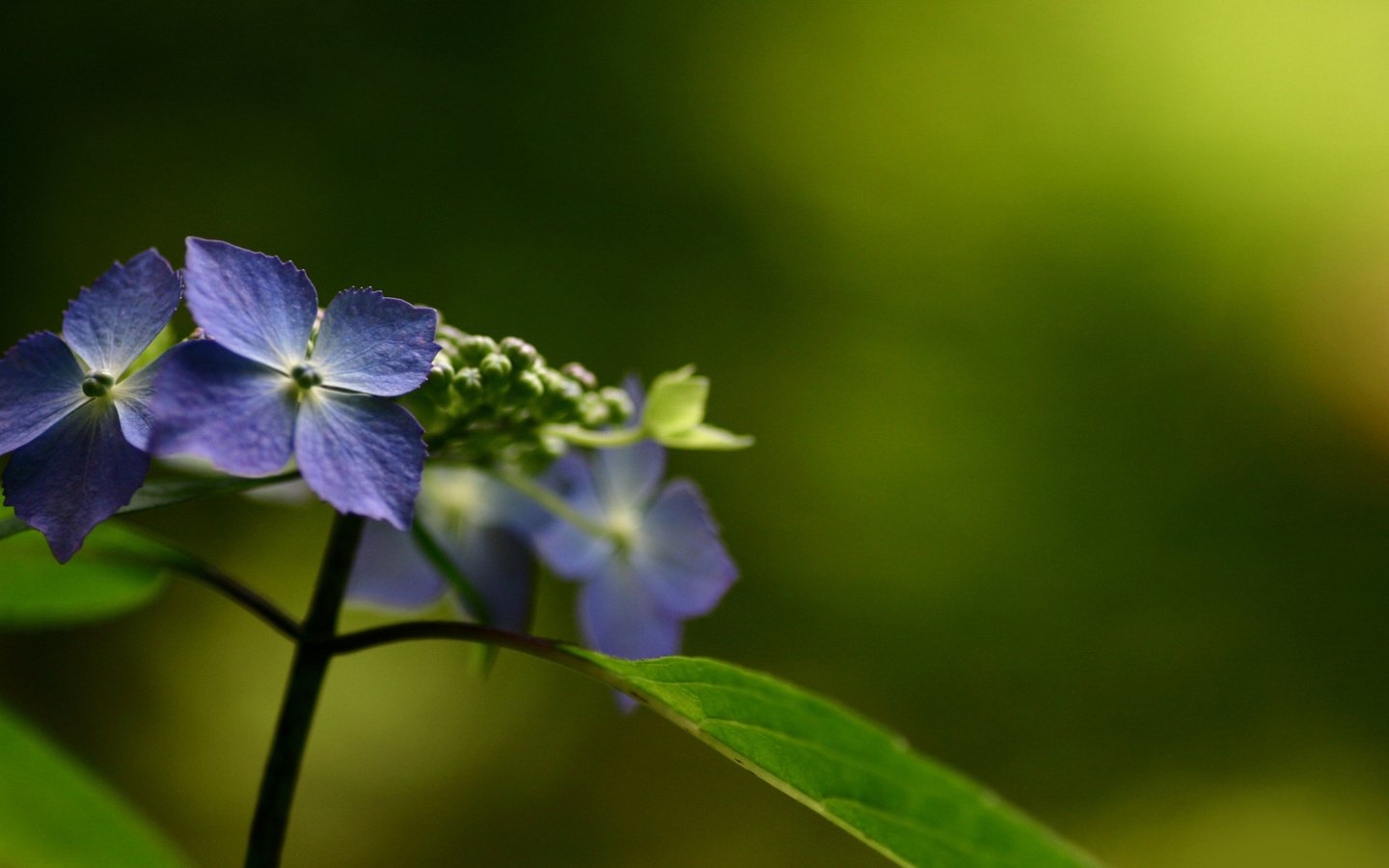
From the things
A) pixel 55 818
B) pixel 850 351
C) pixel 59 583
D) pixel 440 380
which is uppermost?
pixel 850 351

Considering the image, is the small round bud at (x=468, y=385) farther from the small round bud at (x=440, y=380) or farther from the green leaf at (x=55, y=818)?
the green leaf at (x=55, y=818)

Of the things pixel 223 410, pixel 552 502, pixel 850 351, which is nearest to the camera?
pixel 223 410

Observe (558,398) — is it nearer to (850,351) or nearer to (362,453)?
(362,453)

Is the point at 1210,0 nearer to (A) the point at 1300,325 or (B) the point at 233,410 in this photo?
(A) the point at 1300,325

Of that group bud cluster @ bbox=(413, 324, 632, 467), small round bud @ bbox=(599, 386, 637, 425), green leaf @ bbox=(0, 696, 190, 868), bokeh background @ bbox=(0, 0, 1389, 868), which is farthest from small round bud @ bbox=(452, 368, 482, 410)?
bokeh background @ bbox=(0, 0, 1389, 868)

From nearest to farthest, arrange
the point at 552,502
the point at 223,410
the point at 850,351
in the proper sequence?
the point at 223,410 < the point at 552,502 < the point at 850,351

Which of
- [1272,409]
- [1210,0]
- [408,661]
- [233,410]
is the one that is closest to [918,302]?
[1272,409]

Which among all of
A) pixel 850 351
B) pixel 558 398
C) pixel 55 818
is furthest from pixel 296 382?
pixel 850 351
